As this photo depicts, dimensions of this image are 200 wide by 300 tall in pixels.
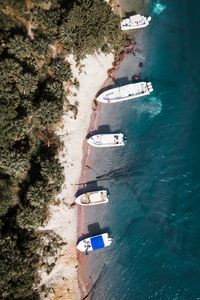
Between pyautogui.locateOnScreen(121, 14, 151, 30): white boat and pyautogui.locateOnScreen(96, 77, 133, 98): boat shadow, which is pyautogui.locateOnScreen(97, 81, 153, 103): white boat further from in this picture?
pyautogui.locateOnScreen(121, 14, 151, 30): white boat

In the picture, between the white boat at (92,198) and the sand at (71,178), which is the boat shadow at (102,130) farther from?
the white boat at (92,198)

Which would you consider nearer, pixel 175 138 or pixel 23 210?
pixel 23 210

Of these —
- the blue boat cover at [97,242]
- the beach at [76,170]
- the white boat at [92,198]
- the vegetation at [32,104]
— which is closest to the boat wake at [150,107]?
the beach at [76,170]

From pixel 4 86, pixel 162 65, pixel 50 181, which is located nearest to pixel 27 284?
pixel 50 181

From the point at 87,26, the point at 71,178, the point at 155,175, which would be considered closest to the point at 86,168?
the point at 71,178

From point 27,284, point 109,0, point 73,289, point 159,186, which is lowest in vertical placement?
point 73,289

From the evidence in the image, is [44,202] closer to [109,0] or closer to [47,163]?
[47,163]
